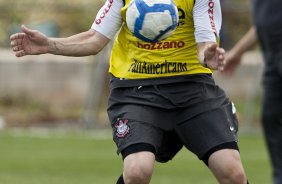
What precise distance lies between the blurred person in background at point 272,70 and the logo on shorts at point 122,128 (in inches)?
41.6

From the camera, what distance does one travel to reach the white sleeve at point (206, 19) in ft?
25.9

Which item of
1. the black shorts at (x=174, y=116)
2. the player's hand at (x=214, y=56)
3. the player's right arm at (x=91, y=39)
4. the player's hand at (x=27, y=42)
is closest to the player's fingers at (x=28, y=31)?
the player's hand at (x=27, y=42)

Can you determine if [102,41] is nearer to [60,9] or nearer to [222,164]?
[222,164]

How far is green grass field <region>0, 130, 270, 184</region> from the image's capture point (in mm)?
12281

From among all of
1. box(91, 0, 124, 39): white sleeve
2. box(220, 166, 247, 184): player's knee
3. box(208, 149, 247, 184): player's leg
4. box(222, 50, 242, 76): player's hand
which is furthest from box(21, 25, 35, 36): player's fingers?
box(222, 50, 242, 76): player's hand

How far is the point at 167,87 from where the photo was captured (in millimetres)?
8102

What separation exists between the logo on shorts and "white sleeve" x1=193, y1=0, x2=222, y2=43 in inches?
30.8

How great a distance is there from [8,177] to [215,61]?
5.26 m

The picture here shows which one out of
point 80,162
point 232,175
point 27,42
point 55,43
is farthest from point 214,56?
point 80,162

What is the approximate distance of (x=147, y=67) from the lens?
809 cm

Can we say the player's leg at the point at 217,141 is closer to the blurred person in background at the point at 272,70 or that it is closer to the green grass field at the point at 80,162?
the blurred person in background at the point at 272,70

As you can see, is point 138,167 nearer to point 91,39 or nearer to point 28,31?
point 91,39

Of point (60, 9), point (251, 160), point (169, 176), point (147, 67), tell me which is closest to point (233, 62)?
point (147, 67)

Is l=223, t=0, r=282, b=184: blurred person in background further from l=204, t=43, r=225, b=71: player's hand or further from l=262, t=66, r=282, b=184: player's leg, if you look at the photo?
l=204, t=43, r=225, b=71: player's hand
